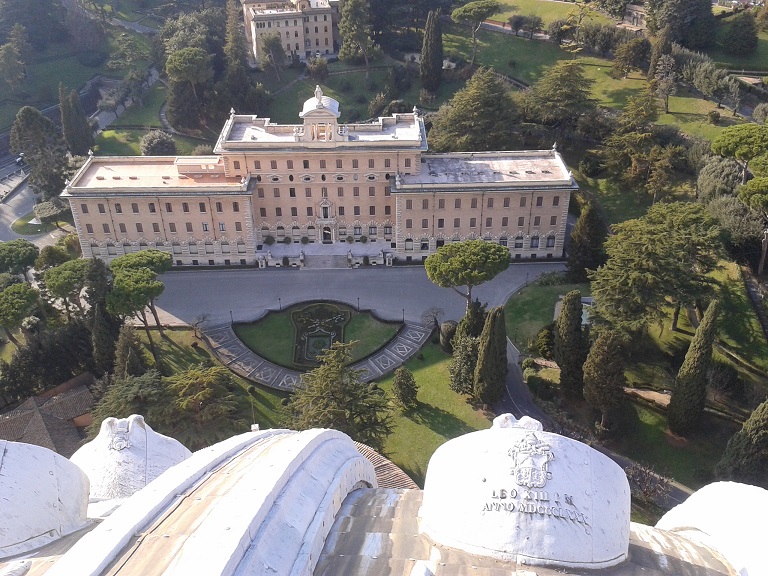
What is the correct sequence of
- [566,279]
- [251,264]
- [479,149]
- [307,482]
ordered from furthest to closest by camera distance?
[479,149], [251,264], [566,279], [307,482]

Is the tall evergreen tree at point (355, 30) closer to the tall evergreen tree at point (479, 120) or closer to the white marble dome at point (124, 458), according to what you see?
the tall evergreen tree at point (479, 120)

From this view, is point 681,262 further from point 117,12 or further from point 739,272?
point 117,12

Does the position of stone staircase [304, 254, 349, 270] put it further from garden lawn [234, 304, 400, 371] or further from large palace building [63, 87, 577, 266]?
garden lawn [234, 304, 400, 371]

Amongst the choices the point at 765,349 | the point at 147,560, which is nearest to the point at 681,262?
the point at 765,349

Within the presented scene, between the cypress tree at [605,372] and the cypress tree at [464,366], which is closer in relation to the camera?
the cypress tree at [605,372]

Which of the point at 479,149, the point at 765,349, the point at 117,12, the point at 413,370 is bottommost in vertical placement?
the point at 413,370

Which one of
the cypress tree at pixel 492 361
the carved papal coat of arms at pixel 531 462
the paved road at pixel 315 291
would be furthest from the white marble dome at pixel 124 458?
the paved road at pixel 315 291
